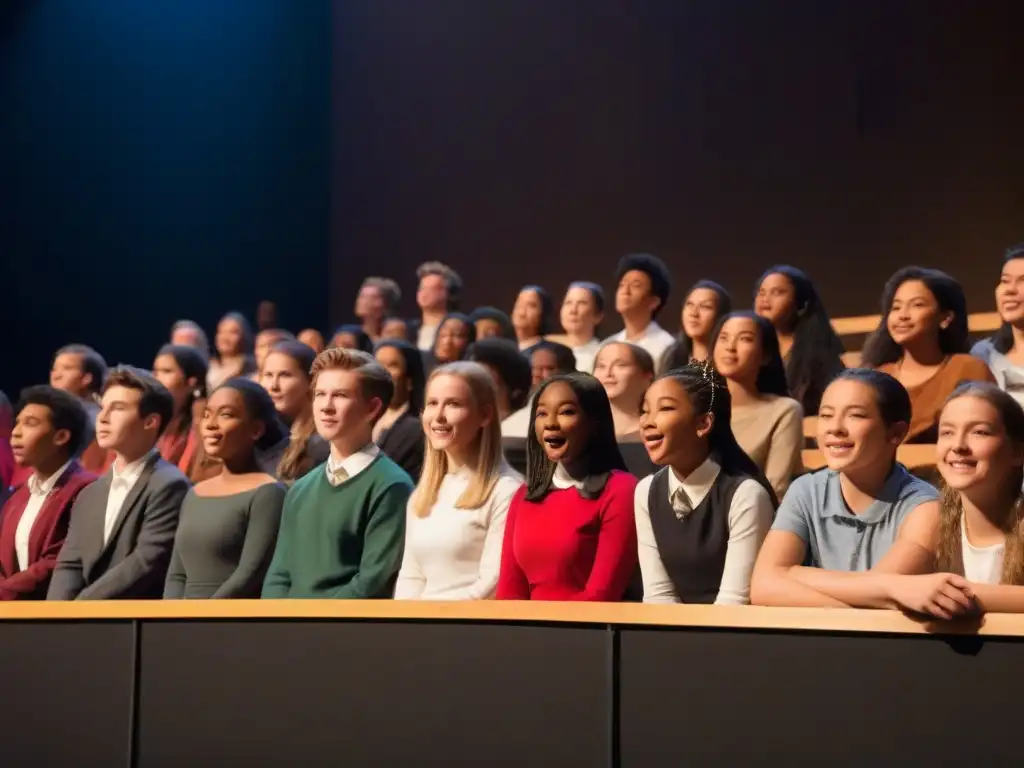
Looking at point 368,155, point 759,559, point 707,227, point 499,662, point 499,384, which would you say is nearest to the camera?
point 499,662

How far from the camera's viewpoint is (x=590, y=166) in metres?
8.58

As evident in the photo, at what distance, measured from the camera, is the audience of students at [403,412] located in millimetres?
4742

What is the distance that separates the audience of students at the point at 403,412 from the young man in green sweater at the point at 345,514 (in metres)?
0.57

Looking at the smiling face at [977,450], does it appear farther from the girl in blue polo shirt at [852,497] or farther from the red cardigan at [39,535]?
the red cardigan at [39,535]

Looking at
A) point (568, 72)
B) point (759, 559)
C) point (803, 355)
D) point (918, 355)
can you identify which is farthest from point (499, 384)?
point (568, 72)

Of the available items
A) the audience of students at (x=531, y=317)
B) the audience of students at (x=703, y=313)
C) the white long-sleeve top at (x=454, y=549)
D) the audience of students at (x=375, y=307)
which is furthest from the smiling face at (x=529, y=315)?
the white long-sleeve top at (x=454, y=549)

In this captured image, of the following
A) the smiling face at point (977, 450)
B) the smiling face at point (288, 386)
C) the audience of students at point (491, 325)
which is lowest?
the smiling face at point (977, 450)

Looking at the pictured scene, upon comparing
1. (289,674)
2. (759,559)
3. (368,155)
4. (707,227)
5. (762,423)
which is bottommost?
(289,674)

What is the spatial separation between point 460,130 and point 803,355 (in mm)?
4442

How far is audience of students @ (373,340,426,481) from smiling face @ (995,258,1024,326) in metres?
1.88

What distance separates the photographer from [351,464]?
3.96m

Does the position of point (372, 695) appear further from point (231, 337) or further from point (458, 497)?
point (231, 337)

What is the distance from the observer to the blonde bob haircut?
150 inches

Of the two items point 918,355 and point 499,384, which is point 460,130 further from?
point 918,355
